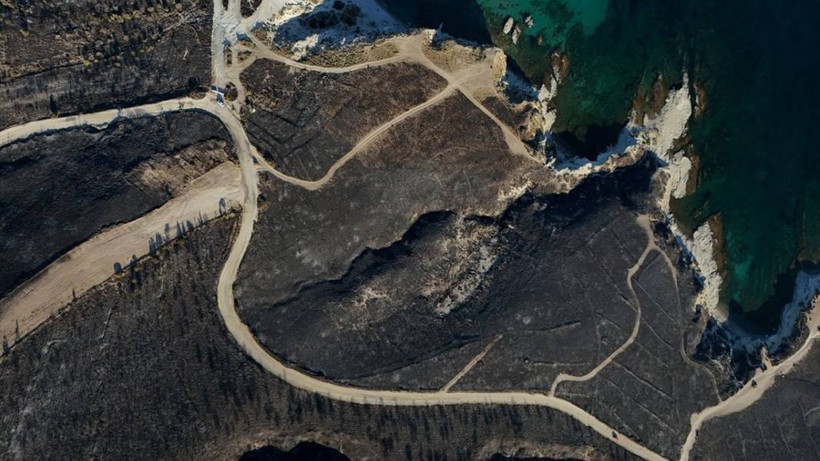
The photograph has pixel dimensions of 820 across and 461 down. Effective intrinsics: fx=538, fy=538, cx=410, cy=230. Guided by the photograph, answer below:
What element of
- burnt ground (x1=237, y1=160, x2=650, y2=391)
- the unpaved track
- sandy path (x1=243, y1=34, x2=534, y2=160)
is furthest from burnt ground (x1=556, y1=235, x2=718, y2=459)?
the unpaved track

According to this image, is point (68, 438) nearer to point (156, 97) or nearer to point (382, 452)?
point (382, 452)

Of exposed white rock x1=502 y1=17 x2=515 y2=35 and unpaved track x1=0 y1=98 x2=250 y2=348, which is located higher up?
exposed white rock x1=502 y1=17 x2=515 y2=35

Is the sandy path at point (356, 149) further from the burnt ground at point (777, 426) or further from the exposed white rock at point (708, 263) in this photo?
the burnt ground at point (777, 426)

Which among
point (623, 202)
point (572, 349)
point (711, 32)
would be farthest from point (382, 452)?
point (711, 32)

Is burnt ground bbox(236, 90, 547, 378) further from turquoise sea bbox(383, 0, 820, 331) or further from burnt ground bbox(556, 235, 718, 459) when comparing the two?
burnt ground bbox(556, 235, 718, 459)

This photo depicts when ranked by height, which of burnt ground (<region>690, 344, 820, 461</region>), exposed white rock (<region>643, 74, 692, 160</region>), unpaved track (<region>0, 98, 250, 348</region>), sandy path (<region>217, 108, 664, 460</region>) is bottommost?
burnt ground (<region>690, 344, 820, 461</region>)

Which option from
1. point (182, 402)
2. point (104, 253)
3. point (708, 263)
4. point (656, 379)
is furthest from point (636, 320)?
point (104, 253)
